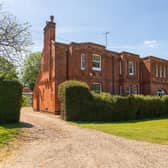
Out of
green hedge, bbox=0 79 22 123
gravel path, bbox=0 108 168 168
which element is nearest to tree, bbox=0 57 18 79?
green hedge, bbox=0 79 22 123

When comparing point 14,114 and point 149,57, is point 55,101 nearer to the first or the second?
point 14,114

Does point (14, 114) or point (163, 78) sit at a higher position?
point (163, 78)

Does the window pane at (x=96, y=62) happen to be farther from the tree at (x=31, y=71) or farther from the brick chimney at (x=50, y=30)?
the tree at (x=31, y=71)

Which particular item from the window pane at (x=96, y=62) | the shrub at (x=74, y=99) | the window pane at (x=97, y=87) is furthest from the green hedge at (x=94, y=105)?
the window pane at (x=96, y=62)

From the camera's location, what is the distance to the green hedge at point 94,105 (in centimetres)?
2059

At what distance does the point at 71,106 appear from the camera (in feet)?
67.7

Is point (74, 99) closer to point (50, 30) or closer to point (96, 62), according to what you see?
point (96, 62)

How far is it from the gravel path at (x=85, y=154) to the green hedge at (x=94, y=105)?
27.8ft

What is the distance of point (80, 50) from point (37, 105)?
10.4 m

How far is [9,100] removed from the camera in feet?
57.2

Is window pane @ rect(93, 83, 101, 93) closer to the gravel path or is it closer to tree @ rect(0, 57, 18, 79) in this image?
tree @ rect(0, 57, 18, 79)

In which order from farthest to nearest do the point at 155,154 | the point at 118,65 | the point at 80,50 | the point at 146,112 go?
the point at 118,65
the point at 80,50
the point at 146,112
the point at 155,154

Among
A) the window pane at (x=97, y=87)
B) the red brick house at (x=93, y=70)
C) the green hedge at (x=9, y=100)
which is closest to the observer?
the green hedge at (x=9, y=100)

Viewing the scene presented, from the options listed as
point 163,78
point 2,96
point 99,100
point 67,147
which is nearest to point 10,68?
point 2,96
